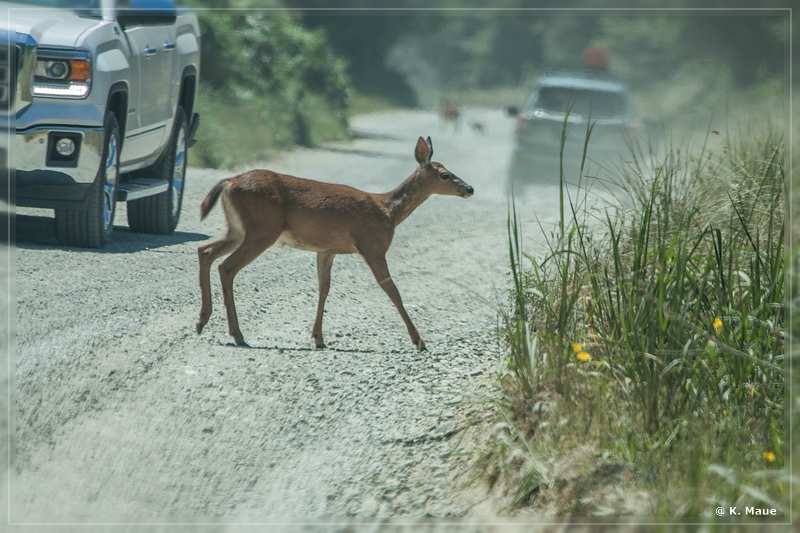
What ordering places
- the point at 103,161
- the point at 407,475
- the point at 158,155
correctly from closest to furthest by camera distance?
the point at 407,475 < the point at 103,161 < the point at 158,155

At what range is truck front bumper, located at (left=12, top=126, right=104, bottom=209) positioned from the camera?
5.48 metres

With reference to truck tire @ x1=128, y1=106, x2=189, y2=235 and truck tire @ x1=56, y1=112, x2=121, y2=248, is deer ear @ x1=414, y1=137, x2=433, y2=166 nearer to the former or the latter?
truck tire @ x1=128, y1=106, x2=189, y2=235

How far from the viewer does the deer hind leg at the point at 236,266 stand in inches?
199

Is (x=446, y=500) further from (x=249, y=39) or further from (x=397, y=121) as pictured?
(x=397, y=121)

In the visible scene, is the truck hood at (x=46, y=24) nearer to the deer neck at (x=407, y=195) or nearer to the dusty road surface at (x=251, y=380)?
the dusty road surface at (x=251, y=380)

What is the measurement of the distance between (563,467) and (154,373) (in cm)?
217

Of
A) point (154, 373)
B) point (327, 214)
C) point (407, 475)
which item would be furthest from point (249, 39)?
point (407, 475)

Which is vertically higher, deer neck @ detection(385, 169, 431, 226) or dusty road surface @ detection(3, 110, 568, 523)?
deer neck @ detection(385, 169, 431, 226)

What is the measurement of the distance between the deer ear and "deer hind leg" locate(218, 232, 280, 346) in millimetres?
936

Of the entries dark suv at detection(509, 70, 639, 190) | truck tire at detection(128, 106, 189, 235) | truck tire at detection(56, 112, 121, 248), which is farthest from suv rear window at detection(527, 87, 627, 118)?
truck tire at detection(56, 112, 121, 248)

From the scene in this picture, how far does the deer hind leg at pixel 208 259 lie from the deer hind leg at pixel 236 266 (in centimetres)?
5

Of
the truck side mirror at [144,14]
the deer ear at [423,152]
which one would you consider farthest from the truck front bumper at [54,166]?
the deer ear at [423,152]

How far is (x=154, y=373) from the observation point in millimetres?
4648

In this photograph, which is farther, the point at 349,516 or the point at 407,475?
the point at 407,475
